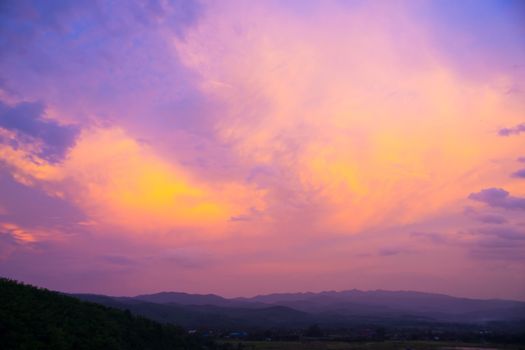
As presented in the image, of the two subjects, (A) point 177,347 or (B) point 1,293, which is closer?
(B) point 1,293

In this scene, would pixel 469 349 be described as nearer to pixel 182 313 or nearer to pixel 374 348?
pixel 374 348

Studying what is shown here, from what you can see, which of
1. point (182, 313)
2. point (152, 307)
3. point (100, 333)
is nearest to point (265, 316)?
point (182, 313)

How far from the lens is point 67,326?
102 feet

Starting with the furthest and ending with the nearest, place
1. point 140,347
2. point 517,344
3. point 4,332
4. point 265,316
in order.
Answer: point 265,316, point 517,344, point 140,347, point 4,332

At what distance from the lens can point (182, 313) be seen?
124m

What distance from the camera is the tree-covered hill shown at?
26469 millimetres

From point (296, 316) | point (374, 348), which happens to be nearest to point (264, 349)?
point (374, 348)

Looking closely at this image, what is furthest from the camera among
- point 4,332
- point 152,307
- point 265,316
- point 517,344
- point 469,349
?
point 265,316

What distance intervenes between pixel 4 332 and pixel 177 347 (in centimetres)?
1851

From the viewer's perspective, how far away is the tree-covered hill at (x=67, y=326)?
26.5 metres

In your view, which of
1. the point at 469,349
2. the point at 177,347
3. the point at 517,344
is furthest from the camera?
the point at 517,344

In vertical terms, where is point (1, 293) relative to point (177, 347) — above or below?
above

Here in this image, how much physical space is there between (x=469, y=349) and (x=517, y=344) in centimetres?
→ 876

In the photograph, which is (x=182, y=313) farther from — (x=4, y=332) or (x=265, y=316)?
(x=4, y=332)
